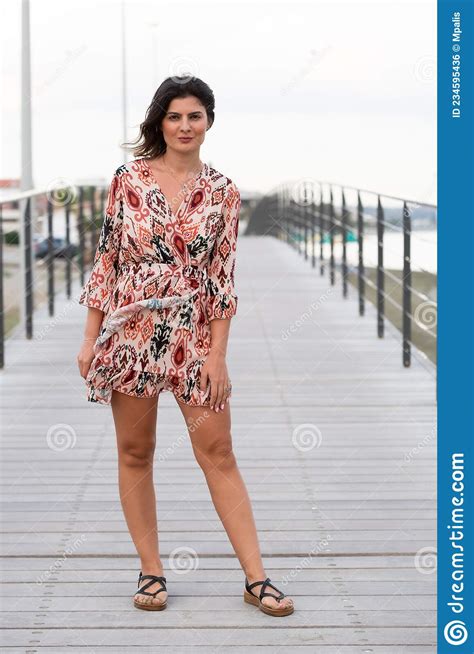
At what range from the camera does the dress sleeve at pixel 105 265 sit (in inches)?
151

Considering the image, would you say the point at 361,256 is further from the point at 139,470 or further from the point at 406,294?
the point at 139,470

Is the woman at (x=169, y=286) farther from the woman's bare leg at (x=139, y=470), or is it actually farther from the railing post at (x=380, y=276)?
the railing post at (x=380, y=276)

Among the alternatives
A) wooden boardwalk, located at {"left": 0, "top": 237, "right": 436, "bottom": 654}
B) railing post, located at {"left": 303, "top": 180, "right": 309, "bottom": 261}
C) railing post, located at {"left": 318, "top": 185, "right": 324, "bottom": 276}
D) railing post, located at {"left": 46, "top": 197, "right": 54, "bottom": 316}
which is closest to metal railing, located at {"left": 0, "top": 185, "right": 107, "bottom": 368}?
railing post, located at {"left": 46, "top": 197, "right": 54, "bottom": 316}

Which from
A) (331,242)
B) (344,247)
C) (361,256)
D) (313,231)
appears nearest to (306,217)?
(313,231)

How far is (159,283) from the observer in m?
3.77

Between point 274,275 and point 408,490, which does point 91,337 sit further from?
point 274,275

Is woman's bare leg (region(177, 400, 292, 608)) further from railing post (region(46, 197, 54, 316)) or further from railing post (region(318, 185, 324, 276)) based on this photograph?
railing post (region(318, 185, 324, 276))

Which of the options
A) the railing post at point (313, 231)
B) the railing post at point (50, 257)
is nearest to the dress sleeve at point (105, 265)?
the railing post at point (50, 257)

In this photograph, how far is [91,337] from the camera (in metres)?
3.90

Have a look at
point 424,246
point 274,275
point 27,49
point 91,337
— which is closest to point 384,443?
point 424,246

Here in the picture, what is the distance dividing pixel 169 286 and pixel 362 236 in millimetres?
7380

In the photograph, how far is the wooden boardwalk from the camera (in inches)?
152
